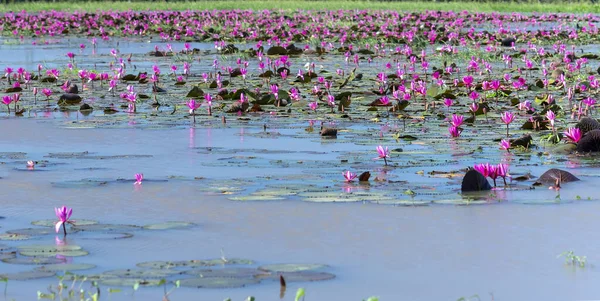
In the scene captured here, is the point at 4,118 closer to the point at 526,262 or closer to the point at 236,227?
the point at 236,227

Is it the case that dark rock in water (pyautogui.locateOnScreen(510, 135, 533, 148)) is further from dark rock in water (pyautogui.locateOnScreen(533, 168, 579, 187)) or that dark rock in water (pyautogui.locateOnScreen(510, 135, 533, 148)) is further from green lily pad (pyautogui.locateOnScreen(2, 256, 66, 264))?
green lily pad (pyautogui.locateOnScreen(2, 256, 66, 264))

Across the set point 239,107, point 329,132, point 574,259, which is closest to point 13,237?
point 574,259

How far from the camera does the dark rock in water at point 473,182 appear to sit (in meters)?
4.75

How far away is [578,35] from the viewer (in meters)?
19.1

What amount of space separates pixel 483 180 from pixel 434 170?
63 cm

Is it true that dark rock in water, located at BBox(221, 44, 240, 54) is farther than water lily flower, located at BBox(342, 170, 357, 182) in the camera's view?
Yes

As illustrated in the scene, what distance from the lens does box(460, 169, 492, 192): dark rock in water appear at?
4750 millimetres

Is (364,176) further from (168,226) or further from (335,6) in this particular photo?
(335,6)

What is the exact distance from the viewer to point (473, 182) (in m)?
4.77

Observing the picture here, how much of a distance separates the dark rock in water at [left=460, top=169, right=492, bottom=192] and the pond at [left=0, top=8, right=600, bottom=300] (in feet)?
0.17

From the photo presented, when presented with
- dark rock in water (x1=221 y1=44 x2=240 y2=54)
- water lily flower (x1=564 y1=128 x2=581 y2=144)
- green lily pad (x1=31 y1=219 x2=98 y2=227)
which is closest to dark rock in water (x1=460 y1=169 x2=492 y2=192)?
water lily flower (x1=564 y1=128 x2=581 y2=144)

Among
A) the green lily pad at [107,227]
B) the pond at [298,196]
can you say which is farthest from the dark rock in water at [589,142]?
the green lily pad at [107,227]

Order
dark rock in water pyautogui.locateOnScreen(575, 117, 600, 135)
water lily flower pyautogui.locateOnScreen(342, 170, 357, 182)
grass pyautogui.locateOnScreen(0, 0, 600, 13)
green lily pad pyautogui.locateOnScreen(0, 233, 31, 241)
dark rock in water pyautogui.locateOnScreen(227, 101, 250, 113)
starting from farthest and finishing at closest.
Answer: grass pyautogui.locateOnScreen(0, 0, 600, 13) < dark rock in water pyautogui.locateOnScreen(227, 101, 250, 113) < dark rock in water pyautogui.locateOnScreen(575, 117, 600, 135) < water lily flower pyautogui.locateOnScreen(342, 170, 357, 182) < green lily pad pyautogui.locateOnScreen(0, 233, 31, 241)

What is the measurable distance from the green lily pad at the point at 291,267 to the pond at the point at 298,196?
12 mm
